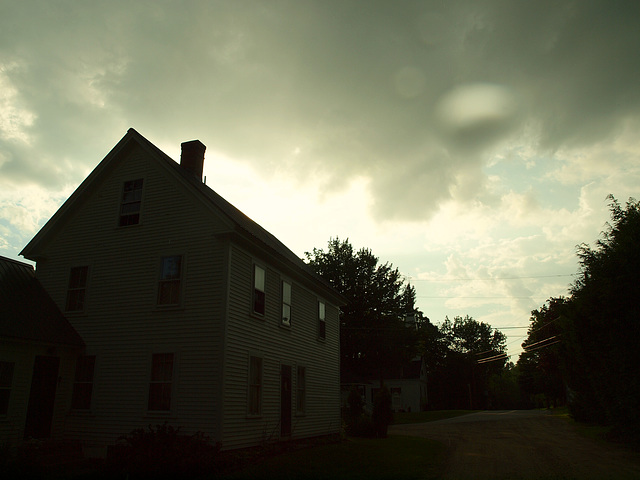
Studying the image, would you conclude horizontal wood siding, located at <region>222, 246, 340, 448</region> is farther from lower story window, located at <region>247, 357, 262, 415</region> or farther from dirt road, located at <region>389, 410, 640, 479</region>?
dirt road, located at <region>389, 410, 640, 479</region>

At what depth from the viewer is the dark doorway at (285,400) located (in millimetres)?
17656

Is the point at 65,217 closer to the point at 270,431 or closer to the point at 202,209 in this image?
the point at 202,209

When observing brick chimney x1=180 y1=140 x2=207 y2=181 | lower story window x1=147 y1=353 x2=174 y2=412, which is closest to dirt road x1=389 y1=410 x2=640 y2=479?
lower story window x1=147 y1=353 x2=174 y2=412

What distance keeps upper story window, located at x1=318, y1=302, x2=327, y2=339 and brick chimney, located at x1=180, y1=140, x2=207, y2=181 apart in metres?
8.50

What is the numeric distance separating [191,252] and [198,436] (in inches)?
221

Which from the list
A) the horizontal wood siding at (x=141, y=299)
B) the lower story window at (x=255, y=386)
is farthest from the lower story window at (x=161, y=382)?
the lower story window at (x=255, y=386)

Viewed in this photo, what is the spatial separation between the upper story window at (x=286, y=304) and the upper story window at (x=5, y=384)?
356 inches

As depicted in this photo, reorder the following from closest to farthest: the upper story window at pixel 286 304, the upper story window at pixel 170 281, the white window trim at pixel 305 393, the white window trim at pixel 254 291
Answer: the upper story window at pixel 170 281
the white window trim at pixel 254 291
the upper story window at pixel 286 304
the white window trim at pixel 305 393

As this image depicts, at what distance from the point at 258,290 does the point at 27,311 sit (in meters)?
7.39

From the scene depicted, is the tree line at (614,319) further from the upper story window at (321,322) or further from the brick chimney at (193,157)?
the brick chimney at (193,157)

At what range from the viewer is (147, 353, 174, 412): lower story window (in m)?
14.2

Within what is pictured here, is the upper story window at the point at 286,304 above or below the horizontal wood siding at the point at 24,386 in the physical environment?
above

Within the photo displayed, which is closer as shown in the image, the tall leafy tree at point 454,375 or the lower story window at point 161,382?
the lower story window at point 161,382

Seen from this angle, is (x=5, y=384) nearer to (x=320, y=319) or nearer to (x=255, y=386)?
(x=255, y=386)
